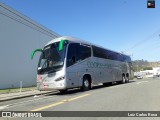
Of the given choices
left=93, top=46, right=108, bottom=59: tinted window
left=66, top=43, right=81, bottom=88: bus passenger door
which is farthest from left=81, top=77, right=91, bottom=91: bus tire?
left=93, top=46, right=108, bottom=59: tinted window

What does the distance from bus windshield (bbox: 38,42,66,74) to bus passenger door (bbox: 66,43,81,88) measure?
55 centimetres

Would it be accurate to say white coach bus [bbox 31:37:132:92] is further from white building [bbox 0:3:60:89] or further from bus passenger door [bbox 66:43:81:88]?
white building [bbox 0:3:60:89]

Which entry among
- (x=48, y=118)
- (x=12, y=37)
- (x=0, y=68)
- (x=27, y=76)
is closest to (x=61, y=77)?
(x=48, y=118)

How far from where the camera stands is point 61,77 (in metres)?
16.3

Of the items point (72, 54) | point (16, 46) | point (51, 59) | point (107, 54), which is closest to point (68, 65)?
point (72, 54)

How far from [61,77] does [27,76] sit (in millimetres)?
16905

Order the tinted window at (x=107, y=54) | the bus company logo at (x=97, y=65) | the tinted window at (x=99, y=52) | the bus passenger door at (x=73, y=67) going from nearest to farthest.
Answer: the bus passenger door at (x=73, y=67) → the bus company logo at (x=97, y=65) → the tinted window at (x=99, y=52) → the tinted window at (x=107, y=54)

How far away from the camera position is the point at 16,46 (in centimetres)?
2952

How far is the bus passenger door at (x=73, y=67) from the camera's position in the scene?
16.8 meters

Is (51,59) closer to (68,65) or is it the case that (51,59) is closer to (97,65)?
(68,65)

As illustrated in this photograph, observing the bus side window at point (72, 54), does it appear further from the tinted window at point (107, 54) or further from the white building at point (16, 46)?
the white building at point (16, 46)

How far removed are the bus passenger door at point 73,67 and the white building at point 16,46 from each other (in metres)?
11.3

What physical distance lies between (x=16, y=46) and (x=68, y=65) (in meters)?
14.4

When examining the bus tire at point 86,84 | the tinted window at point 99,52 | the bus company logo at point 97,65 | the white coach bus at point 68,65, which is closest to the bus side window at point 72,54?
the white coach bus at point 68,65
